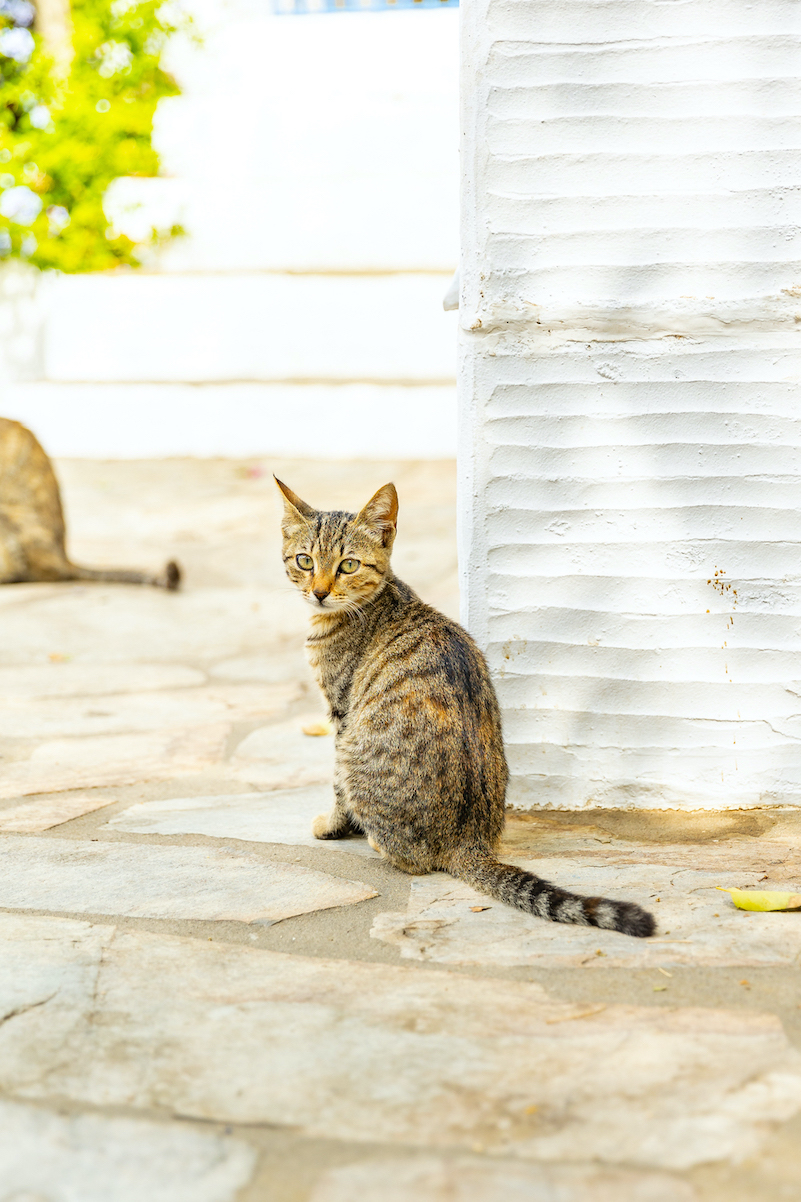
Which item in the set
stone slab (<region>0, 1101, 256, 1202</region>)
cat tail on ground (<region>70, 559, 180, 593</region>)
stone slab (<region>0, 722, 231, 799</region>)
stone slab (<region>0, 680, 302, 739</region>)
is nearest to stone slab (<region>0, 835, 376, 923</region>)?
stone slab (<region>0, 722, 231, 799</region>)

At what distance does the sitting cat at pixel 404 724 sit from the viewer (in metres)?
2.93

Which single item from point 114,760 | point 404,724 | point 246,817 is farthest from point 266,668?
point 404,724

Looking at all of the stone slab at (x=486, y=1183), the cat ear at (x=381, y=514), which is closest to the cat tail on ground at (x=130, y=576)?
the cat ear at (x=381, y=514)

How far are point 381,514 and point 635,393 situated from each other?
815mm

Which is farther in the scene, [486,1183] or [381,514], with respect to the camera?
[381,514]

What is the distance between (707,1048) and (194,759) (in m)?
2.38

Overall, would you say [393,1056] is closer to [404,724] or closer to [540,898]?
[540,898]

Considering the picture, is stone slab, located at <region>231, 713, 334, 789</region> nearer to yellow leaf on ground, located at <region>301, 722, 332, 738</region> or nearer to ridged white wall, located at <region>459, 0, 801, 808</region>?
yellow leaf on ground, located at <region>301, 722, 332, 738</region>

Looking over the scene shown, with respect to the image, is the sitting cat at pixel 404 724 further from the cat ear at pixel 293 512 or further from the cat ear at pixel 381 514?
the cat ear at pixel 293 512

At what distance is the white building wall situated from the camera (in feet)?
31.6

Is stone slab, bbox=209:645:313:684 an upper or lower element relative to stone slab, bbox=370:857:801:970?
upper

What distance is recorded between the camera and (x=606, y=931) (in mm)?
2557

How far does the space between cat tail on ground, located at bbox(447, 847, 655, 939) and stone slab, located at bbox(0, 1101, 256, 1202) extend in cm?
101

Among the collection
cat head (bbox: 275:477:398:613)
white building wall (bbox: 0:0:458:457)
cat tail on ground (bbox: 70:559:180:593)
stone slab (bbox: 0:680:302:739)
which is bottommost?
stone slab (bbox: 0:680:302:739)
